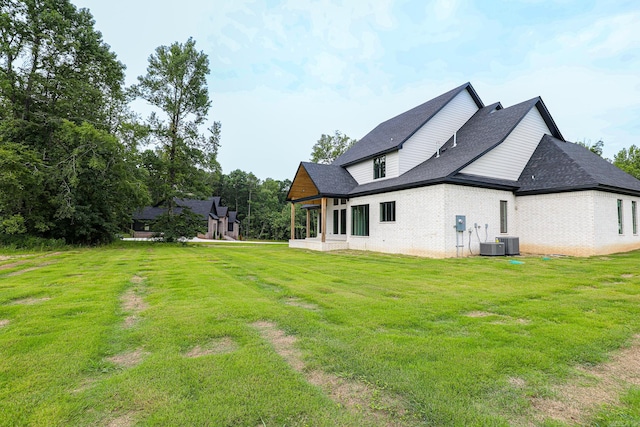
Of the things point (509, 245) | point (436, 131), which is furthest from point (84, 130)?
point (509, 245)

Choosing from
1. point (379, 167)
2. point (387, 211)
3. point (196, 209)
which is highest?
point (379, 167)

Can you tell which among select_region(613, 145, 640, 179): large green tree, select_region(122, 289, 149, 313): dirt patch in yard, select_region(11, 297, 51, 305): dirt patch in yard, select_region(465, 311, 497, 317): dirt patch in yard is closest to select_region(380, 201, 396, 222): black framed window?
select_region(465, 311, 497, 317): dirt patch in yard

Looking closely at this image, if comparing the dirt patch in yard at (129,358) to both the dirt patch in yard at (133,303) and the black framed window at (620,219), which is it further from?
the black framed window at (620,219)

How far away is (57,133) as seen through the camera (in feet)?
58.7

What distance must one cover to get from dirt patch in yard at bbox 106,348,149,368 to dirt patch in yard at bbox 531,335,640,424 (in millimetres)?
3515

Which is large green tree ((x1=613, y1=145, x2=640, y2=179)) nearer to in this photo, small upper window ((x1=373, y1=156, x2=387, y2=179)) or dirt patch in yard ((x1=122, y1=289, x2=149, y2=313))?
small upper window ((x1=373, y1=156, x2=387, y2=179))

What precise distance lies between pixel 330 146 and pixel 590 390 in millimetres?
35556

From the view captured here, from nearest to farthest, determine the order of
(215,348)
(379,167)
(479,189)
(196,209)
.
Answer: (215,348), (479,189), (379,167), (196,209)

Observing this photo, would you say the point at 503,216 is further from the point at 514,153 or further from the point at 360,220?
the point at 360,220

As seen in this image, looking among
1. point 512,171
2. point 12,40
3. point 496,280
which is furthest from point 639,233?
point 12,40

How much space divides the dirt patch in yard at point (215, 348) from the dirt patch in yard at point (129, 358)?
1.49 ft

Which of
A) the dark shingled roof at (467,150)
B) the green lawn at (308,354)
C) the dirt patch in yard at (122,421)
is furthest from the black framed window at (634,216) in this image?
the dirt patch in yard at (122,421)

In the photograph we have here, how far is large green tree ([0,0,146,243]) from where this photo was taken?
16828 millimetres

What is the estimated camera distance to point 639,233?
Result: 1603 centimetres
